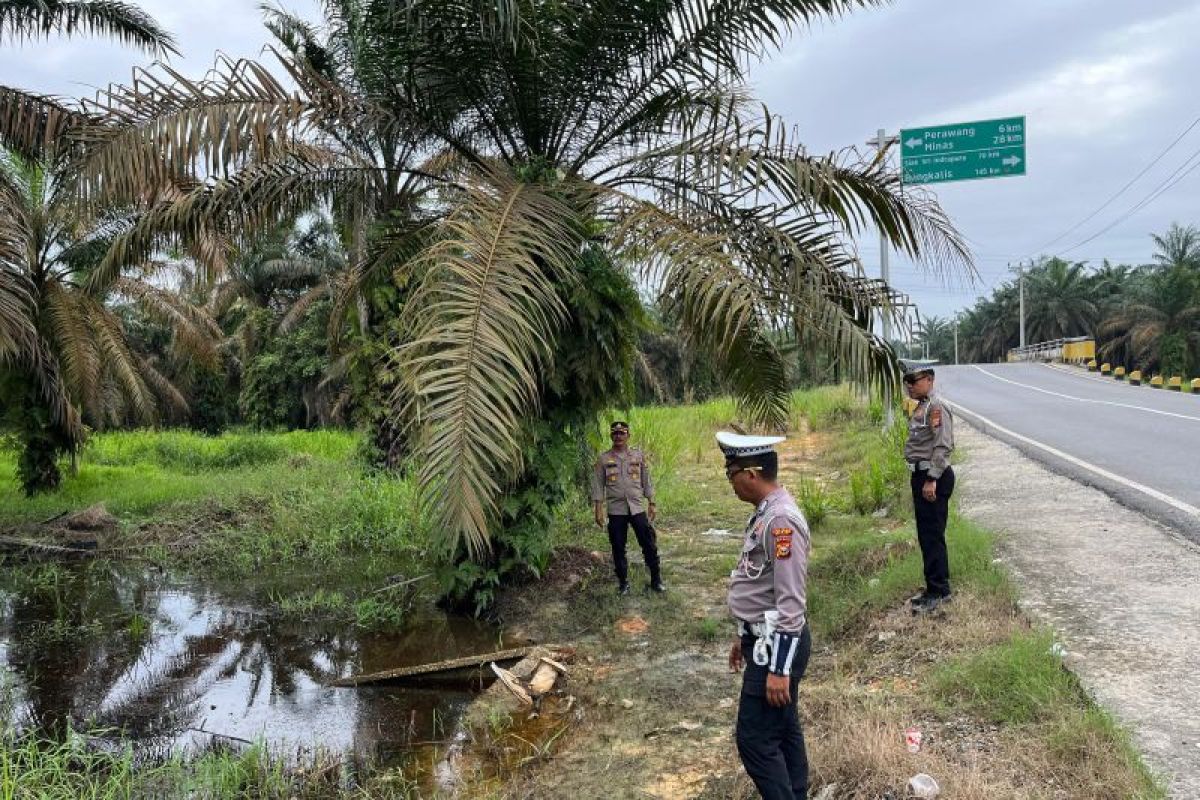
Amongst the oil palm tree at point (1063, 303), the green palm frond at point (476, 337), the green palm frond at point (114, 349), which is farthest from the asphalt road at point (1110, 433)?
the oil palm tree at point (1063, 303)

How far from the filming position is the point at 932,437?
537cm

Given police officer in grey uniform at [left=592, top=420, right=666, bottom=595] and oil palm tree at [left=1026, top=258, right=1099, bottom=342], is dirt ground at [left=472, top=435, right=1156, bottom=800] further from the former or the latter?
oil palm tree at [left=1026, top=258, right=1099, bottom=342]

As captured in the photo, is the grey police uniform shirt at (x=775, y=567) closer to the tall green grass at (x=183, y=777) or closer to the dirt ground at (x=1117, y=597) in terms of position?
the dirt ground at (x=1117, y=597)

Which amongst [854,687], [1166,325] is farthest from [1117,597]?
[1166,325]

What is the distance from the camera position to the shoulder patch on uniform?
10.2ft

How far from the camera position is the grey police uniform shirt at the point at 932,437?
5.30 m

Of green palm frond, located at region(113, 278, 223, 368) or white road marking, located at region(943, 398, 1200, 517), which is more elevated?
green palm frond, located at region(113, 278, 223, 368)

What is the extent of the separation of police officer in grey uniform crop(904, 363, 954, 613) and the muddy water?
3100mm

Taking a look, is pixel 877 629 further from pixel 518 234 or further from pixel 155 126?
pixel 155 126

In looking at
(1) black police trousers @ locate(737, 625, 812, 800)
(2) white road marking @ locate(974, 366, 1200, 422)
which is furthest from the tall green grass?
(2) white road marking @ locate(974, 366, 1200, 422)

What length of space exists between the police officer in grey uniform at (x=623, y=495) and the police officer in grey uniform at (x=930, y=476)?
8.04 ft

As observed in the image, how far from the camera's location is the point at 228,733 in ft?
16.9

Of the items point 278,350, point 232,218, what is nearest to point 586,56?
Result: point 232,218

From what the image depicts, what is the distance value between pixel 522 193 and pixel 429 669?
131 inches
